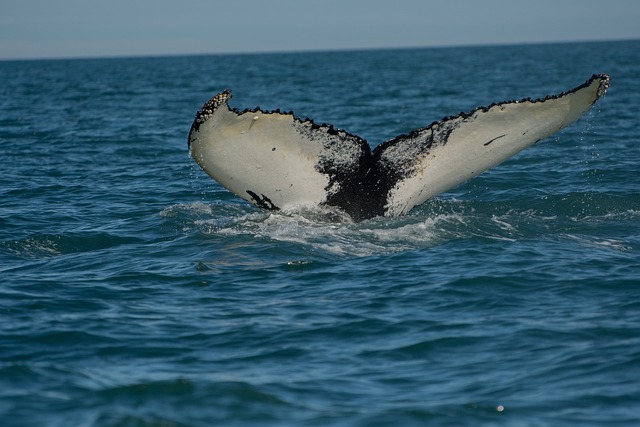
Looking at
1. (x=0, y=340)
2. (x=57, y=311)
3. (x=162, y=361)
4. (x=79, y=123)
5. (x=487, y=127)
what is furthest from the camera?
(x=79, y=123)

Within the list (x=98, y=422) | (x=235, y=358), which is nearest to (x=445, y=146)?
(x=235, y=358)

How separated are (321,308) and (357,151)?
1.76 meters

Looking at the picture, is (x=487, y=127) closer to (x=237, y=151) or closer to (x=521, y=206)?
(x=237, y=151)

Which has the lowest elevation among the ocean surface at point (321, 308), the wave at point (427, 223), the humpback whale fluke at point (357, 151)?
the ocean surface at point (321, 308)

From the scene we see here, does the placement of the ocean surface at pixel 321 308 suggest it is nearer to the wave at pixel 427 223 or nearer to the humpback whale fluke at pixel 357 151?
the wave at pixel 427 223

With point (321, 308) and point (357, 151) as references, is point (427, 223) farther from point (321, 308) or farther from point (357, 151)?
point (321, 308)

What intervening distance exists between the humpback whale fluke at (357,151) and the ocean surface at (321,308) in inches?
25.3

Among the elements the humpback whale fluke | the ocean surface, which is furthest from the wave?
the humpback whale fluke

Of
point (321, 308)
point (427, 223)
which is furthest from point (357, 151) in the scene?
point (427, 223)

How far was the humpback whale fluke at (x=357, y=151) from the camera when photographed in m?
8.83

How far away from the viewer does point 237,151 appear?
9.06m

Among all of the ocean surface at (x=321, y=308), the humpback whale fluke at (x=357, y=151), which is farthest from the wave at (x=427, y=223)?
→ the humpback whale fluke at (x=357, y=151)

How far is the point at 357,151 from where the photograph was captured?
9.51 m

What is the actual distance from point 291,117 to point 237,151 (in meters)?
0.56
